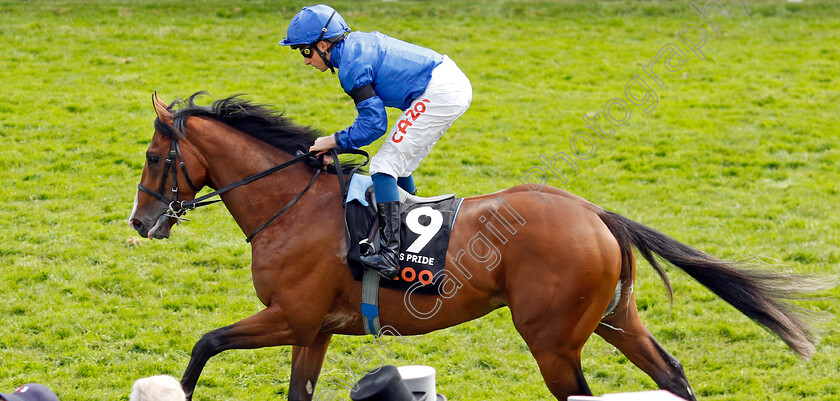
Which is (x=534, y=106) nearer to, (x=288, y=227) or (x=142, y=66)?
(x=142, y=66)

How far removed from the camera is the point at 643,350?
481cm

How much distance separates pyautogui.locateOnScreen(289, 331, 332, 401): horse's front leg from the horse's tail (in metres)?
1.86

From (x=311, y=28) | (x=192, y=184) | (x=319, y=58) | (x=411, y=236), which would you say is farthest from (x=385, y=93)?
(x=192, y=184)

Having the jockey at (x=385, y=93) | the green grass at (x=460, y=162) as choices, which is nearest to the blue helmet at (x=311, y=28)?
the jockey at (x=385, y=93)

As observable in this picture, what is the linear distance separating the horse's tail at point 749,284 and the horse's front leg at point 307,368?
1859 mm

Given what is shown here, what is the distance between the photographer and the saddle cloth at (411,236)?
458 cm

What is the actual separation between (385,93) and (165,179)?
1.39 metres

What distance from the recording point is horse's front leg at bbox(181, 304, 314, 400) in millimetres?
4555

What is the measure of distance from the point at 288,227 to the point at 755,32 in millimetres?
12804

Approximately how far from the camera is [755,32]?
15156 mm

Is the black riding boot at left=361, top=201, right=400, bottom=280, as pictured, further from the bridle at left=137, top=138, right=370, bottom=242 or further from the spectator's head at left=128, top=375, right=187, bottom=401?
the spectator's head at left=128, top=375, right=187, bottom=401

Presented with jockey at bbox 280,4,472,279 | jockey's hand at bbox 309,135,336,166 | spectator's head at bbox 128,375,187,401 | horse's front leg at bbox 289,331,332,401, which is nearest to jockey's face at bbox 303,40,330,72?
jockey at bbox 280,4,472,279

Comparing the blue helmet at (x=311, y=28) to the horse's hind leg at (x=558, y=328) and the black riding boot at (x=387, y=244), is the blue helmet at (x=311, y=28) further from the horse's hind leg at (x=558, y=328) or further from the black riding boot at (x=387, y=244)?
the horse's hind leg at (x=558, y=328)

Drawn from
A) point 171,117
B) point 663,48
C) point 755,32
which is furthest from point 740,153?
point 171,117
